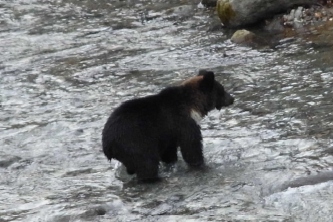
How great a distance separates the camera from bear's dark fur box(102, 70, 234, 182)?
7.67 metres

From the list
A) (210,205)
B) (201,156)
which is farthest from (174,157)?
(210,205)

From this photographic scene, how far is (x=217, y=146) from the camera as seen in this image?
8.99 metres

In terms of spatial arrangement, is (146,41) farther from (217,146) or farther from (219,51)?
(217,146)

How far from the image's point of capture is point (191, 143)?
8.02 metres

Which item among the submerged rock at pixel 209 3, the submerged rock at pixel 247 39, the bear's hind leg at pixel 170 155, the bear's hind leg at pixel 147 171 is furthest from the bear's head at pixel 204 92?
the submerged rock at pixel 209 3

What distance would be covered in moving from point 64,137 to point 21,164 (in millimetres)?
1018

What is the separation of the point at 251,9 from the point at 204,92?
6814 mm

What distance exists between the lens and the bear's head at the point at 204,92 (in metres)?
8.38

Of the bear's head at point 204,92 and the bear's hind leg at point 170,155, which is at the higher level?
the bear's head at point 204,92

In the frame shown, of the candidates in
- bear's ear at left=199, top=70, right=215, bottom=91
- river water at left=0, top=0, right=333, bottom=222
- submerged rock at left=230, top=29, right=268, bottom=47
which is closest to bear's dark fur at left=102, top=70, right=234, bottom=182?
bear's ear at left=199, top=70, right=215, bottom=91

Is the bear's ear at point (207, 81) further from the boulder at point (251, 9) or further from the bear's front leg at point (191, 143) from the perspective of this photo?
the boulder at point (251, 9)

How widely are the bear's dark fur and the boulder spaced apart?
6.66 metres

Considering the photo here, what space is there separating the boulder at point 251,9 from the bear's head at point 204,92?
6.50 m

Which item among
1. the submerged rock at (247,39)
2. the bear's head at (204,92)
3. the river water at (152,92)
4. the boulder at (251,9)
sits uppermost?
the boulder at (251,9)
